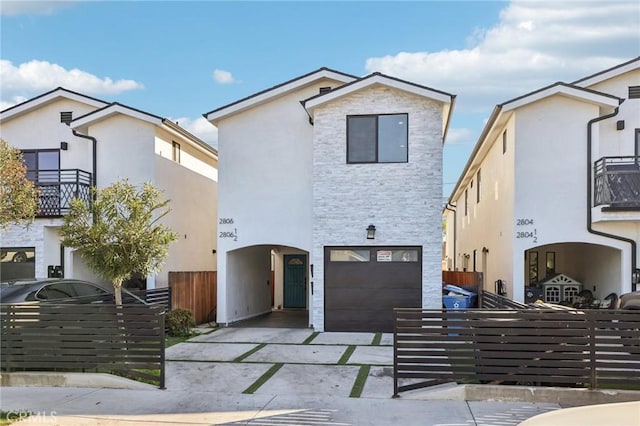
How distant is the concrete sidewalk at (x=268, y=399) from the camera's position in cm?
636

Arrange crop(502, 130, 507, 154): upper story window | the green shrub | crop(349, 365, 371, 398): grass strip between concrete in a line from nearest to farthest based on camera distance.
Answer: crop(349, 365, 371, 398): grass strip between concrete
the green shrub
crop(502, 130, 507, 154): upper story window

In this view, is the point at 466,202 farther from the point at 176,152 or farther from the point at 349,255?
the point at 176,152

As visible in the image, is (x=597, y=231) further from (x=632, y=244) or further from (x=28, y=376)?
(x=28, y=376)

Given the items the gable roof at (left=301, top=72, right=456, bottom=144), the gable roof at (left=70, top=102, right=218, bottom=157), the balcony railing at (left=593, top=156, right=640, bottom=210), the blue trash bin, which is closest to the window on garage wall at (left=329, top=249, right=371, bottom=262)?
the blue trash bin

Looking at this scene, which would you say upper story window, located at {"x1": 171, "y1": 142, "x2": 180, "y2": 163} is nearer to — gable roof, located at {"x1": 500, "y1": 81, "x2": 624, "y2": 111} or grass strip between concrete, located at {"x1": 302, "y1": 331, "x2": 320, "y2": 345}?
grass strip between concrete, located at {"x1": 302, "y1": 331, "x2": 320, "y2": 345}

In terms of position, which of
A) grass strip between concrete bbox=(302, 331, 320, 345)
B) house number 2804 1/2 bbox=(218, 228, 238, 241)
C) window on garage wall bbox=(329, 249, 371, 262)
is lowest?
grass strip between concrete bbox=(302, 331, 320, 345)

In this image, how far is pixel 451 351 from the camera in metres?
7.03

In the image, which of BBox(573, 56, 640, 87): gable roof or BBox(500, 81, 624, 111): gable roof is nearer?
BBox(500, 81, 624, 111): gable roof

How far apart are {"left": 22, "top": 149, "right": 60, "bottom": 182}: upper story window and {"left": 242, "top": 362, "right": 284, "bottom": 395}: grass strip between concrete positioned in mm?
10450

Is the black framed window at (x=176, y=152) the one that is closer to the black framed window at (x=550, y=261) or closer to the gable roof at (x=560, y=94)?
the gable roof at (x=560, y=94)

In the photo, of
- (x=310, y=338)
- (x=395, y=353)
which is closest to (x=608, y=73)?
(x=310, y=338)

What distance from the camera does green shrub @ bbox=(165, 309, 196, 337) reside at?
12.4 metres

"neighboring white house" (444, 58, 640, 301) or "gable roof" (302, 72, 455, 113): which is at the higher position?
"gable roof" (302, 72, 455, 113)

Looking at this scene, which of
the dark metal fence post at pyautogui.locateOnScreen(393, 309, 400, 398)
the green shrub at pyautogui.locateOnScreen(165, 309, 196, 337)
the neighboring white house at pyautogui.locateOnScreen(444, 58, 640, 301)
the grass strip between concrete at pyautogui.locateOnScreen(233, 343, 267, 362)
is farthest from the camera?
the neighboring white house at pyautogui.locateOnScreen(444, 58, 640, 301)
